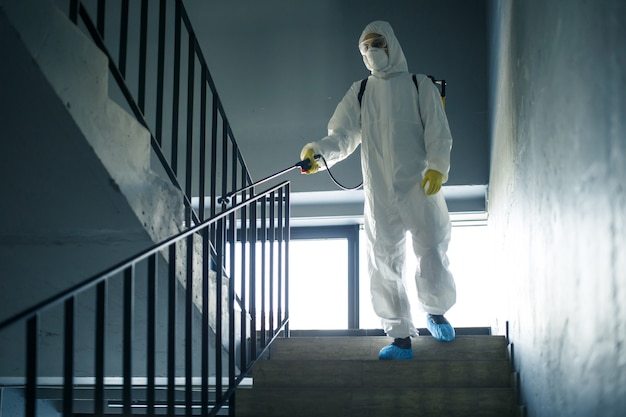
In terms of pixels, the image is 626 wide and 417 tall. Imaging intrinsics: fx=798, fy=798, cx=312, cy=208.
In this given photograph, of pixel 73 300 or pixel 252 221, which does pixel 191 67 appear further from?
pixel 73 300

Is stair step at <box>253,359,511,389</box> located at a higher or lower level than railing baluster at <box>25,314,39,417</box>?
lower

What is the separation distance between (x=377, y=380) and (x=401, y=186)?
0.81 meters

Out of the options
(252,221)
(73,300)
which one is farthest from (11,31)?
(252,221)

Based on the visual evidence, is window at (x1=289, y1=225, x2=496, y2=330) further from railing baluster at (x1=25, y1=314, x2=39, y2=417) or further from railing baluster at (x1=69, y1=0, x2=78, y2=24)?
railing baluster at (x1=25, y1=314, x2=39, y2=417)

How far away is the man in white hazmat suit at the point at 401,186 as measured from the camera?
10.9 feet

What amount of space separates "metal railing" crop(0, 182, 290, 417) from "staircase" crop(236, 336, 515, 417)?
12cm

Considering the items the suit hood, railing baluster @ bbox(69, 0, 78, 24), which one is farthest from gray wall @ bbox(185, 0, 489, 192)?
railing baluster @ bbox(69, 0, 78, 24)

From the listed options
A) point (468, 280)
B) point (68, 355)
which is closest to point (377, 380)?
point (68, 355)

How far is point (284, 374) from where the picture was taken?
3145mm

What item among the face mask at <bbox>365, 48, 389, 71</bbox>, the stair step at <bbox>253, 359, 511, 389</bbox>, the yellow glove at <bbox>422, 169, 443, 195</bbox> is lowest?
the stair step at <bbox>253, 359, 511, 389</bbox>

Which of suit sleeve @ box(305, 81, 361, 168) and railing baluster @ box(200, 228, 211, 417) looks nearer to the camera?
railing baluster @ box(200, 228, 211, 417)

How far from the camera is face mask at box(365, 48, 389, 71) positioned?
3.49 metres

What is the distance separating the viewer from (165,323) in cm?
346

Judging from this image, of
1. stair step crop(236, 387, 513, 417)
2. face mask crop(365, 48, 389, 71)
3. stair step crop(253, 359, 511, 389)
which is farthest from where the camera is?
face mask crop(365, 48, 389, 71)
